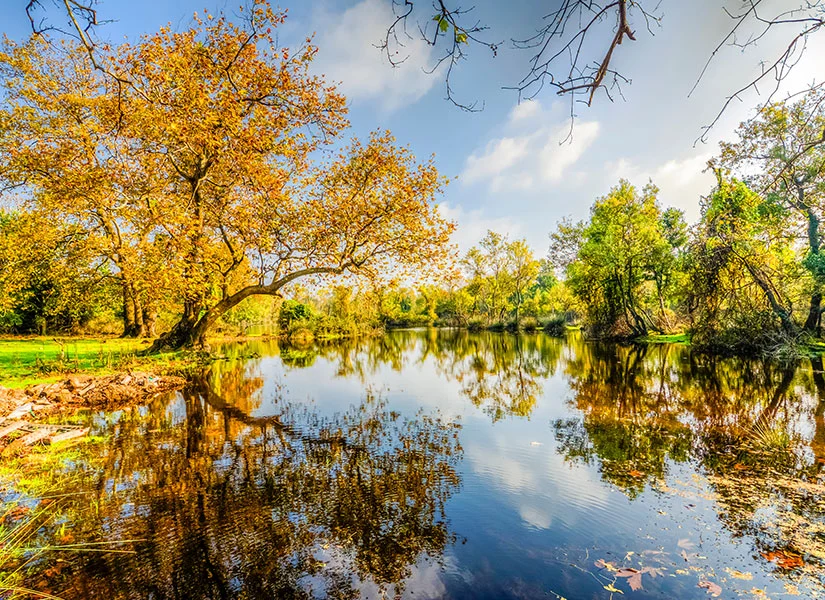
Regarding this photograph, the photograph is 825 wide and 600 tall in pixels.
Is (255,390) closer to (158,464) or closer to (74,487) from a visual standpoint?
(158,464)

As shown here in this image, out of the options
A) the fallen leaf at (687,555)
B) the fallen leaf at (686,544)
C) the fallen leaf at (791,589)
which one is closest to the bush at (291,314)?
the fallen leaf at (686,544)

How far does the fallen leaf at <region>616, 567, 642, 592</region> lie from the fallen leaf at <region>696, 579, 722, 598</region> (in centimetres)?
50

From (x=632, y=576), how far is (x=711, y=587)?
2.15ft

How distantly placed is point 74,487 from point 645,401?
12.3 meters

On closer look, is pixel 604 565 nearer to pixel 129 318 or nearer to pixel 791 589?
pixel 791 589

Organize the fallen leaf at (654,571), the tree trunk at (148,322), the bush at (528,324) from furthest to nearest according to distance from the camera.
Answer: the bush at (528,324), the tree trunk at (148,322), the fallen leaf at (654,571)

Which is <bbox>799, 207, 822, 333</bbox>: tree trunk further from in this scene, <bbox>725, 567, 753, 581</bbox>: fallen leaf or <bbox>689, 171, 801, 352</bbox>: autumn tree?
<bbox>725, 567, 753, 581</bbox>: fallen leaf

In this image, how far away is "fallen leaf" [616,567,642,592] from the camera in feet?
12.0

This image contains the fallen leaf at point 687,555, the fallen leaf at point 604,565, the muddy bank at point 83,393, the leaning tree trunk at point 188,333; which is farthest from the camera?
the leaning tree trunk at point 188,333

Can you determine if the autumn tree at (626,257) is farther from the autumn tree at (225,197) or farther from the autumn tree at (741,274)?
the autumn tree at (225,197)

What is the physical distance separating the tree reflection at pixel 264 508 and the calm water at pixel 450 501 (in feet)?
0.08

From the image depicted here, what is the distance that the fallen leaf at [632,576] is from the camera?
367 cm

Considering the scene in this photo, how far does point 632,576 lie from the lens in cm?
381

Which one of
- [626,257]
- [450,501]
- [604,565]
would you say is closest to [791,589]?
[604,565]
